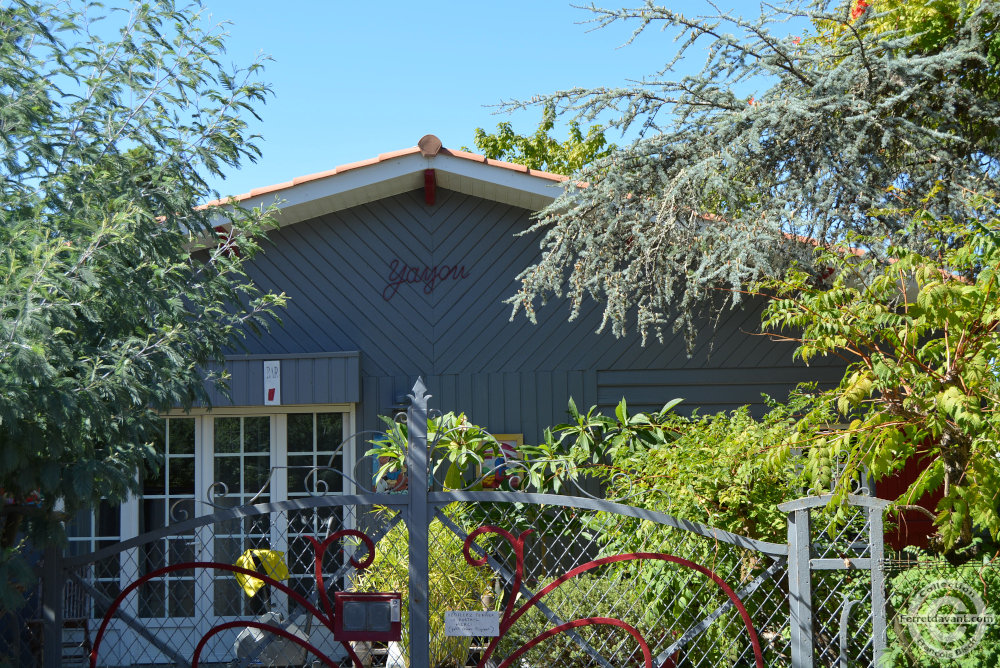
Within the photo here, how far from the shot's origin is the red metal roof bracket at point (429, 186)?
7.57 meters

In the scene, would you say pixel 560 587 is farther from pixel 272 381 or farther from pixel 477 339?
pixel 272 381

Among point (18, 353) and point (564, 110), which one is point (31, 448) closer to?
point (18, 353)

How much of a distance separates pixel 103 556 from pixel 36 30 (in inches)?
90.7

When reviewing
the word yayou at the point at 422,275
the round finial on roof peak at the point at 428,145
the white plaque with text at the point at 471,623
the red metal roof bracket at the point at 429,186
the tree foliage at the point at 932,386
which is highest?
the round finial on roof peak at the point at 428,145

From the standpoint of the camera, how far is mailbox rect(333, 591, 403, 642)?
12.7ft

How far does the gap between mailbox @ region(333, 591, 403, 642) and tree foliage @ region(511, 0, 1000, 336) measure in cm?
319

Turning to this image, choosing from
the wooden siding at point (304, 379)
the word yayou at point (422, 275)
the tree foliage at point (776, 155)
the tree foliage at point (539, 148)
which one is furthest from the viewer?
the tree foliage at point (539, 148)

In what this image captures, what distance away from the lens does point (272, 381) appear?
23.8 feet

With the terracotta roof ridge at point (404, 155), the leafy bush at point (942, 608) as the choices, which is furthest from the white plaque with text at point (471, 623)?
the terracotta roof ridge at point (404, 155)

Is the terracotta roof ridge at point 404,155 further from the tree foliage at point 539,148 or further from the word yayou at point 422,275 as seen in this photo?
the tree foliage at point 539,148

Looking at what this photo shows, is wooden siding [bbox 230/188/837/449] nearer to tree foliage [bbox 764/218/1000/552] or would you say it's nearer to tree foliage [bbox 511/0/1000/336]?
tree foliage [bbox 511/0/1000/336]

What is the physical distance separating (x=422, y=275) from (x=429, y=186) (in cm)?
78

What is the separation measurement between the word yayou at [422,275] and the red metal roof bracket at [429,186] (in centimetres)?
59

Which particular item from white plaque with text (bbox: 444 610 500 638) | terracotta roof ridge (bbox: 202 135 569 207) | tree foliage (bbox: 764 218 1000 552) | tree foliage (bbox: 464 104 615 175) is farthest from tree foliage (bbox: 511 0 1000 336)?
tree foliage (bbox: 464 104 615 175)
